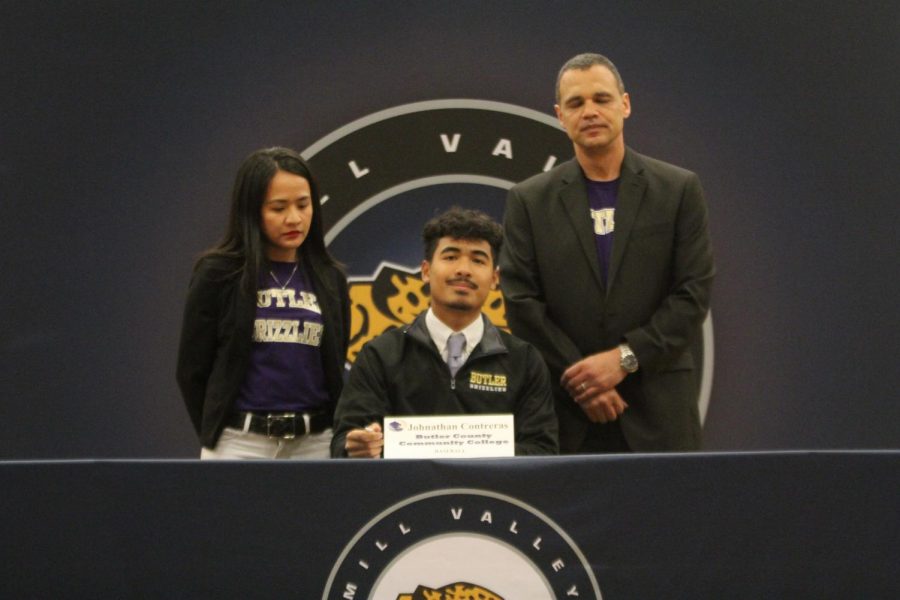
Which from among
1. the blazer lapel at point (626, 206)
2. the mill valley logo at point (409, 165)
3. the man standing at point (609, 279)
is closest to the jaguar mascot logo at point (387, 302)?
the mill valley logo at point (409, 165)

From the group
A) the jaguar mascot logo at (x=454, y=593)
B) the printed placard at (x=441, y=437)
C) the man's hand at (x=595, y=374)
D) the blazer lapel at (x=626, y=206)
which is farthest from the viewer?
the blazer lapel at (x=626, y=206)

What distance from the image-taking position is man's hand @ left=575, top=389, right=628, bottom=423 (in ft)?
9.34

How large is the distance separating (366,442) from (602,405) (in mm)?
834

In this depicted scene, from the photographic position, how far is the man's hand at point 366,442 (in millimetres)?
2236

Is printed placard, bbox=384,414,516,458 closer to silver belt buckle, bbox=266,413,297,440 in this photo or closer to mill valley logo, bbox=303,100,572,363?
silver belt buckle, bbox=266,413,297,440

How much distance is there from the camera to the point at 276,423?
2773mm

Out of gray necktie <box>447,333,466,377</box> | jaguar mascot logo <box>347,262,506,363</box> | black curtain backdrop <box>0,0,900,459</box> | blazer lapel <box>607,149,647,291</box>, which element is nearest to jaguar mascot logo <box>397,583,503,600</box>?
gray necktie <box>447,333,466,377</box>

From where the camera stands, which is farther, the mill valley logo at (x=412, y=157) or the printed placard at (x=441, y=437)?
the mill valley logo at (x=412, y=157)

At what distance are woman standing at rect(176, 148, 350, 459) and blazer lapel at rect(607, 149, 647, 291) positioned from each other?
0.74 m

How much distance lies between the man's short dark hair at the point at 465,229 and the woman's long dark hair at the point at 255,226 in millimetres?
350

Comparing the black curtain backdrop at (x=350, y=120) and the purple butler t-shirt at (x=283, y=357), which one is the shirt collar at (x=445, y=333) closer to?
the purple butler t-shirt at (x=283, y=357)

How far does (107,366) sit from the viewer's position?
3.88 m

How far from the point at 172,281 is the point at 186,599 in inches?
82.4

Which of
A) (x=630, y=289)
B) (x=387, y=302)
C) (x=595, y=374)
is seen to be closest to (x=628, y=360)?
(x=595, y=374)
